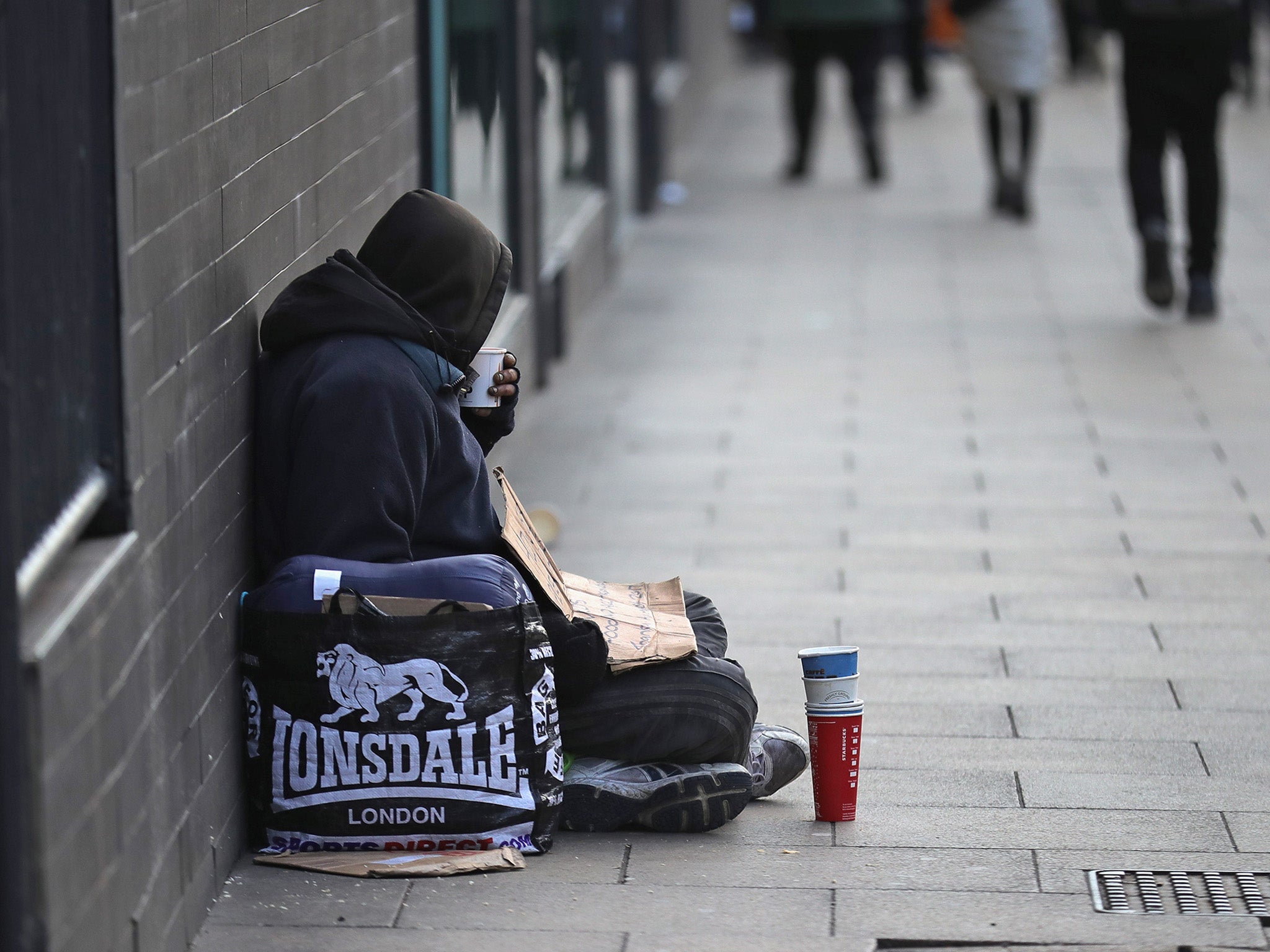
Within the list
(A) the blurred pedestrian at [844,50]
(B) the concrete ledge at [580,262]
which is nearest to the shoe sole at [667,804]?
(B) the concrete ledge at [580,262]

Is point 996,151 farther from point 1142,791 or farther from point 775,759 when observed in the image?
point 775,759

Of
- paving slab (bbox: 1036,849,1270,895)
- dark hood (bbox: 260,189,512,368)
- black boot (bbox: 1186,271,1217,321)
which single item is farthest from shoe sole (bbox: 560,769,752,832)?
black boot (bbox: 1186,271,1217,321)

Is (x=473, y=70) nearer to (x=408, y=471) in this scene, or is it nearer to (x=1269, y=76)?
(x=408, y=471)

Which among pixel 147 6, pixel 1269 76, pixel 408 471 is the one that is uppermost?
pixel 147 6

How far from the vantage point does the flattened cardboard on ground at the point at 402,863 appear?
359 centimetres

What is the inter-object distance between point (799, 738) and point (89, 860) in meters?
1.80

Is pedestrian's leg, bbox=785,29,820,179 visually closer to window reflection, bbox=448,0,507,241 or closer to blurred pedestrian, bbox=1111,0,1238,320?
blurred pedestrian, bbox=1111,0,1238,320

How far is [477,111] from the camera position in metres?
7.51

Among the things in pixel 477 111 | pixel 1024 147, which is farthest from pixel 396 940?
pixel 1024 147

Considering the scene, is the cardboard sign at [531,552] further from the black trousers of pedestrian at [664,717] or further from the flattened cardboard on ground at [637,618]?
the black trousers of pedestrian at [664,717]

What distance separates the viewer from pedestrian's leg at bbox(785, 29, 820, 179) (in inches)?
560

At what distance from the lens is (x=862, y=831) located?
387 centimetres

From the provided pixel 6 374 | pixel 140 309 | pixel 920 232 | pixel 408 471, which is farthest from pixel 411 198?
pixel 920 232

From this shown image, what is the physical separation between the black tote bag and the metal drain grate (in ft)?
3.47
